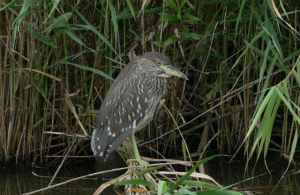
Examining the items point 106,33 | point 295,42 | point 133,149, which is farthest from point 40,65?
point 295,42

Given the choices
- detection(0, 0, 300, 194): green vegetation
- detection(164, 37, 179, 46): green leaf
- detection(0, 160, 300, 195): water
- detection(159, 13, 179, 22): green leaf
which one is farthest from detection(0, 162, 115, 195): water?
detection(159, 13, 179, 22): green leaf

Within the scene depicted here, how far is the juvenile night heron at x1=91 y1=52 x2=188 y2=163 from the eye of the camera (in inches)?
198

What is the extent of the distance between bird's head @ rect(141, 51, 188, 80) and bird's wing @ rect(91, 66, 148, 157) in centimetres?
12

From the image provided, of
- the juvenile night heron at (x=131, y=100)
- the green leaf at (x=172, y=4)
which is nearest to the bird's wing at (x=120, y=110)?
the juvenile night heron at (x=131, y=100)

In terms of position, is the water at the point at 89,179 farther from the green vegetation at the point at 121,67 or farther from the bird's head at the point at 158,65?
the bird's head at the point at 158,65

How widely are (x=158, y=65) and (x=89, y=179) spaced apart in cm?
124

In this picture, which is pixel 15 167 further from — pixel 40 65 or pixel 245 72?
pixel 245 72

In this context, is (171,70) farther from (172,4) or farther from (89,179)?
(89,179)

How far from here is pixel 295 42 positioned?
5.14 metres

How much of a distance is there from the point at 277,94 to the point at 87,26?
5.70 feet

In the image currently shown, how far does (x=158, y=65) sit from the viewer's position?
5043 millimetres

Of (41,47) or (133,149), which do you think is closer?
(133,149)

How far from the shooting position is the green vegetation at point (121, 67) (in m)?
5.24

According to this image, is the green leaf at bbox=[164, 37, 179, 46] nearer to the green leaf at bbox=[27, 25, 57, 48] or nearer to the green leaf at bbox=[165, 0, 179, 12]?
the green leaf at bbox=[165, 0, 179, 12]
